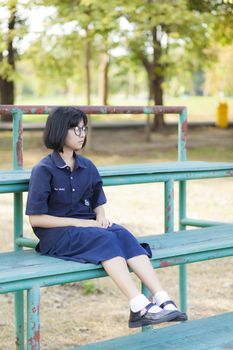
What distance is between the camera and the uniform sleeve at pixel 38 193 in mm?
3438

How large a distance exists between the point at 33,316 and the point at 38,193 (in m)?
0.59

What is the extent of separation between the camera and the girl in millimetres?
3307

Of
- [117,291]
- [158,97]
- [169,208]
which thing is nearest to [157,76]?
[158,97]

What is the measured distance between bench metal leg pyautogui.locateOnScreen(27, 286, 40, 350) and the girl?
33 centimetres

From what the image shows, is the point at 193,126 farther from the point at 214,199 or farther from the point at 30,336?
the point at 30,336

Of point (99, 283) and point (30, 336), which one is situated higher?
point (30, 336)

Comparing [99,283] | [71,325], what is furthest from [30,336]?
[99,283]

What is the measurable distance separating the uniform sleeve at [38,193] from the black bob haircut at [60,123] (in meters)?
0.18

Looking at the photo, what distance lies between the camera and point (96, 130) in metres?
22.1

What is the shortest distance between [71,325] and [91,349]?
162 centimetres

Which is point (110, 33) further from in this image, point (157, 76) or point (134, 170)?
point (134, 170)

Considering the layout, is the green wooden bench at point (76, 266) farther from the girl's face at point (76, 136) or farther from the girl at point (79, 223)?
the girl's face at point (76, 136)

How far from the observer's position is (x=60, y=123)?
3576 mm

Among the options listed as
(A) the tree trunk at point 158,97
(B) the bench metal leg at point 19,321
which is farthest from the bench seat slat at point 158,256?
(A) the tree trunk at point 158,97
